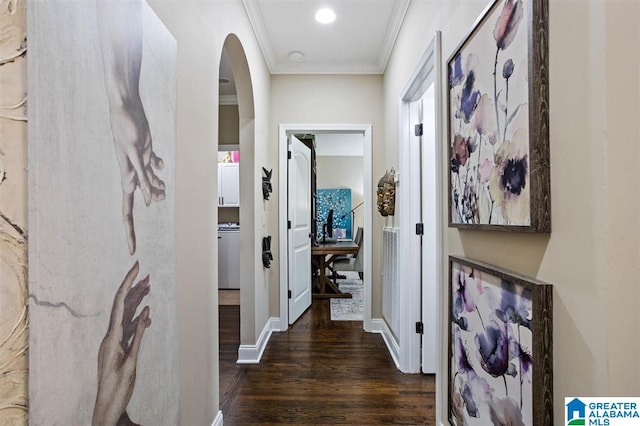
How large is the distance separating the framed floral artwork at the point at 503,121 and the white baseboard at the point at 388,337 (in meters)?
1.70

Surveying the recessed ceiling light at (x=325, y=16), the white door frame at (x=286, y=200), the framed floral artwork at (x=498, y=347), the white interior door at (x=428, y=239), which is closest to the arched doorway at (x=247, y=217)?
the white door frame at (x=286, y=200)

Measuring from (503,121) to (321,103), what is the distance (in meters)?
2.69

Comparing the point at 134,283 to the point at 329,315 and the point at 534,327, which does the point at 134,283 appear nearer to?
the point at 534,327

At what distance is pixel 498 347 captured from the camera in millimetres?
1140

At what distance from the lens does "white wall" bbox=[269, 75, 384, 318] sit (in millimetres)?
3578

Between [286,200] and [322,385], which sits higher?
[286,200]

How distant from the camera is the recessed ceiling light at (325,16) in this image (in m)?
2.58

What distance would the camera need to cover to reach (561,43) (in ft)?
2.80

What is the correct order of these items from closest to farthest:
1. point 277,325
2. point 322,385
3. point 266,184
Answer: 1. point 322,385
2. point 266,184
3. point 277,325

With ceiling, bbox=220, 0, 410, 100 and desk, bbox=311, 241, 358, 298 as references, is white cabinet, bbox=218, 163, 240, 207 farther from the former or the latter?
ceiling, bbox=220, 0, 410, 100

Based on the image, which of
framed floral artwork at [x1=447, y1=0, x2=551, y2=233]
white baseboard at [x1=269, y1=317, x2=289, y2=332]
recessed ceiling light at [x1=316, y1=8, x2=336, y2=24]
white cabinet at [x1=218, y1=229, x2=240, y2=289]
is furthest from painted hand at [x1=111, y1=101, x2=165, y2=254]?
white cabinet at [x1=218, y1=229, x2=240, y2=289]

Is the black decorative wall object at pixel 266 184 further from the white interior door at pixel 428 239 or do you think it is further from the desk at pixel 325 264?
the desk at pixel 325 264

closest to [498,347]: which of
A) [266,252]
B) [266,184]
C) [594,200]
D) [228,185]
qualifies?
[594,200]

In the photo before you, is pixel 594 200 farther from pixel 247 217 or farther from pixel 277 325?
pixel 277 325
